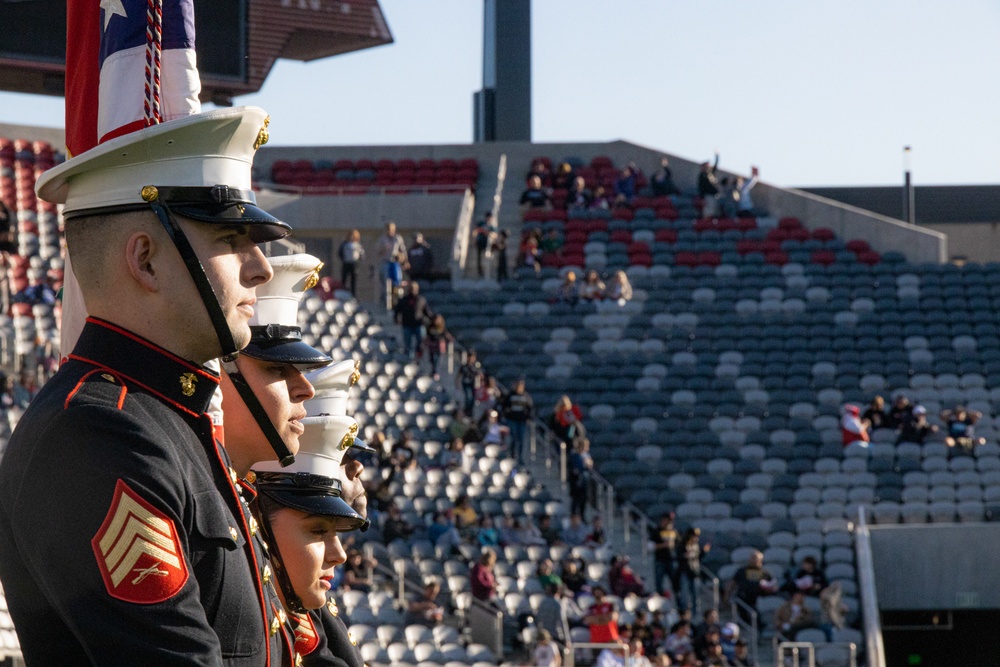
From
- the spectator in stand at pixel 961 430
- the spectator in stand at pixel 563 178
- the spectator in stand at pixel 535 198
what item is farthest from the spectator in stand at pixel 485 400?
the spectator in stand at pixel 563 178

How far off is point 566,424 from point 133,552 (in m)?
15.9

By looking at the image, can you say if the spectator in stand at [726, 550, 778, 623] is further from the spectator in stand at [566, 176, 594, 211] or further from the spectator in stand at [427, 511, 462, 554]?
the spectator in stand at [566, 176, 594, 211]

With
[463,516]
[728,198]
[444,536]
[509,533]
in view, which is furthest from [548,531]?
[728,198]

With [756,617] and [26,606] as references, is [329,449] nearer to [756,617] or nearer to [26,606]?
[26,606]

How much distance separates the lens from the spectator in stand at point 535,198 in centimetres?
2481

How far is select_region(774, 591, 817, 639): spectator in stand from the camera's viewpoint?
1521 cm

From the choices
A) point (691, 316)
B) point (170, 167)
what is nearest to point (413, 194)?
point (691, 316)

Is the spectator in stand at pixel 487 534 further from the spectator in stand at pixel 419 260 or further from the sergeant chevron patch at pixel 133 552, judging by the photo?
the sergeant chevron patch at pixel 133 552

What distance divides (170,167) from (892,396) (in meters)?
18.6

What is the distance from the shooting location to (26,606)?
2119mm

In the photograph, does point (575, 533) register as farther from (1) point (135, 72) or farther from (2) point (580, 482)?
(1) point (135, 72)

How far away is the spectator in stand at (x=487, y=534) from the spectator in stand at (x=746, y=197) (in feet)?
33.8

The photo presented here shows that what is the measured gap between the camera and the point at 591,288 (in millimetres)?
22078

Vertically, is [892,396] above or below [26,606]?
below
